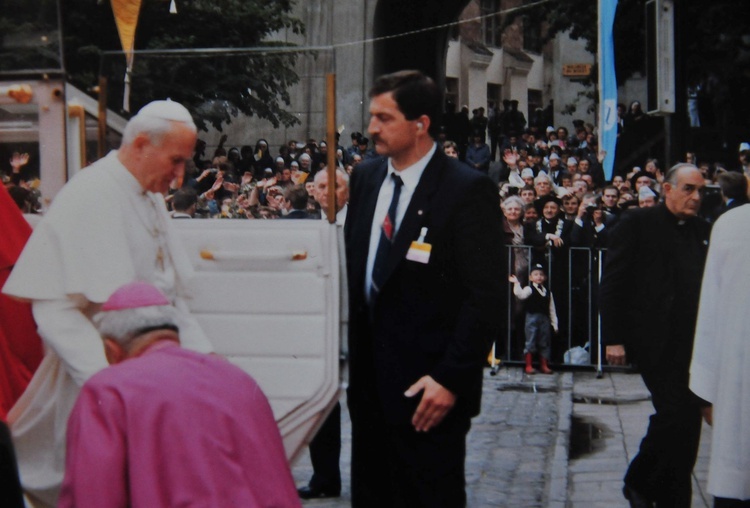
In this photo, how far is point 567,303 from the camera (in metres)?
13.4

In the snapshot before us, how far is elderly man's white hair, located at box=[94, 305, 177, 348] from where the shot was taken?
341cm

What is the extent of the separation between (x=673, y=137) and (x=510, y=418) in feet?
7.77

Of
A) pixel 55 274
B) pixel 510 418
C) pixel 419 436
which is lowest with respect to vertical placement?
pixel 510 418

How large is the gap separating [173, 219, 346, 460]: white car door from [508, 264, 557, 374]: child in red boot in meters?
7.80

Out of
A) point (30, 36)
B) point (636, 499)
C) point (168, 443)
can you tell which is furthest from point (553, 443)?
point (168, 443)

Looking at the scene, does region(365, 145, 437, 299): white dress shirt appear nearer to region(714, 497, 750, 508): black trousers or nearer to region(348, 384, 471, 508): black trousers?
region(348, 384, 471, 508): black trousers

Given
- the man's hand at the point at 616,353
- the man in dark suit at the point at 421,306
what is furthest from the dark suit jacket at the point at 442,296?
the man's hand at the point at 616,353

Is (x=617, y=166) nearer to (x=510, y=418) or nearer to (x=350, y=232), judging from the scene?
(x=510, y=418)

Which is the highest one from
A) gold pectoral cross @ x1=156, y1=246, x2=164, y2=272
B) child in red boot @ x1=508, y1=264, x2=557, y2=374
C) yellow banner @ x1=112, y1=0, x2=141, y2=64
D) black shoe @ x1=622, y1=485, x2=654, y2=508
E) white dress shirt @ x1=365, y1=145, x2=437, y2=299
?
yellow banner @ x1=112, y1=0, x2=141, y2=64

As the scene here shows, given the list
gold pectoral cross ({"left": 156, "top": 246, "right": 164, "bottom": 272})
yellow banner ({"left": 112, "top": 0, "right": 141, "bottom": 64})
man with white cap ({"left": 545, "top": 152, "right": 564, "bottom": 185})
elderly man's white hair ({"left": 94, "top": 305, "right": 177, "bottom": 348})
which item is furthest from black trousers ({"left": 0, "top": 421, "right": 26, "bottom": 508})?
man with white cap ({"left": 545, "top": 152, "right": 564, "bottom": 185})

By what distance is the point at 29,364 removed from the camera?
5637 mm

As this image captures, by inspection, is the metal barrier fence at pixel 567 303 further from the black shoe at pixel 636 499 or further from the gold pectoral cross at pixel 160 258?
the gold pectoral cross at pixel 160 258

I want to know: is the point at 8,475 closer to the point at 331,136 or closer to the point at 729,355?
the point at 331,136

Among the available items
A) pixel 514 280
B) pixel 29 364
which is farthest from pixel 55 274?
pixel 514 280
